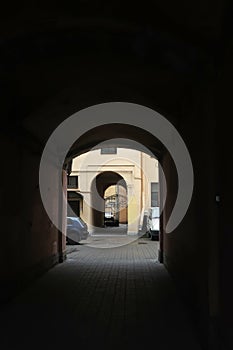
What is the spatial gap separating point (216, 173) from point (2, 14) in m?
2.81

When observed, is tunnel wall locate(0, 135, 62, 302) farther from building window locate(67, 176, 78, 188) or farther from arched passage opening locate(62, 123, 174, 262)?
building window locate(67, 176, 78, 188)

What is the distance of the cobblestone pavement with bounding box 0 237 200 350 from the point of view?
5562 mm

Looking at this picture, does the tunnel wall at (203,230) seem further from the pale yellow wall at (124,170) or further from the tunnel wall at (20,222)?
the pale yellow wall at (124,170)

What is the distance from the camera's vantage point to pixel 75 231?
2303 centimetres

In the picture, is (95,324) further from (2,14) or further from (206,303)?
(2,14)

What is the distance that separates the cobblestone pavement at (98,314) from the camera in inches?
219

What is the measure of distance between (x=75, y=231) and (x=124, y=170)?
8.27 meters

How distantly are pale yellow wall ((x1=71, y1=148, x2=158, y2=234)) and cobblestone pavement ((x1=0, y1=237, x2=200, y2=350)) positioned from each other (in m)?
18.6

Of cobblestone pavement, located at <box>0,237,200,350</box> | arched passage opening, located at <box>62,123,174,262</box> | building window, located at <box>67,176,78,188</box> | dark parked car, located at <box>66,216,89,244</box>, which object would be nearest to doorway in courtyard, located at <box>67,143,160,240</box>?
building window, located at <box>67,176,78,188</box>

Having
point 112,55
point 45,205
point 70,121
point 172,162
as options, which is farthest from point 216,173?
point 45,205

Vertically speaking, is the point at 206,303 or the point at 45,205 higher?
the point at 45,205

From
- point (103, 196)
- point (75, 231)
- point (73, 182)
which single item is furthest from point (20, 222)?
point (103, 196)

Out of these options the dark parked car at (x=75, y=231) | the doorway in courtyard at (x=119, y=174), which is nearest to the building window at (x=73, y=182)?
the doorway in courtyard at (x=119, y=174)

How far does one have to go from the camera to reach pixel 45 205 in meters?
12.0
